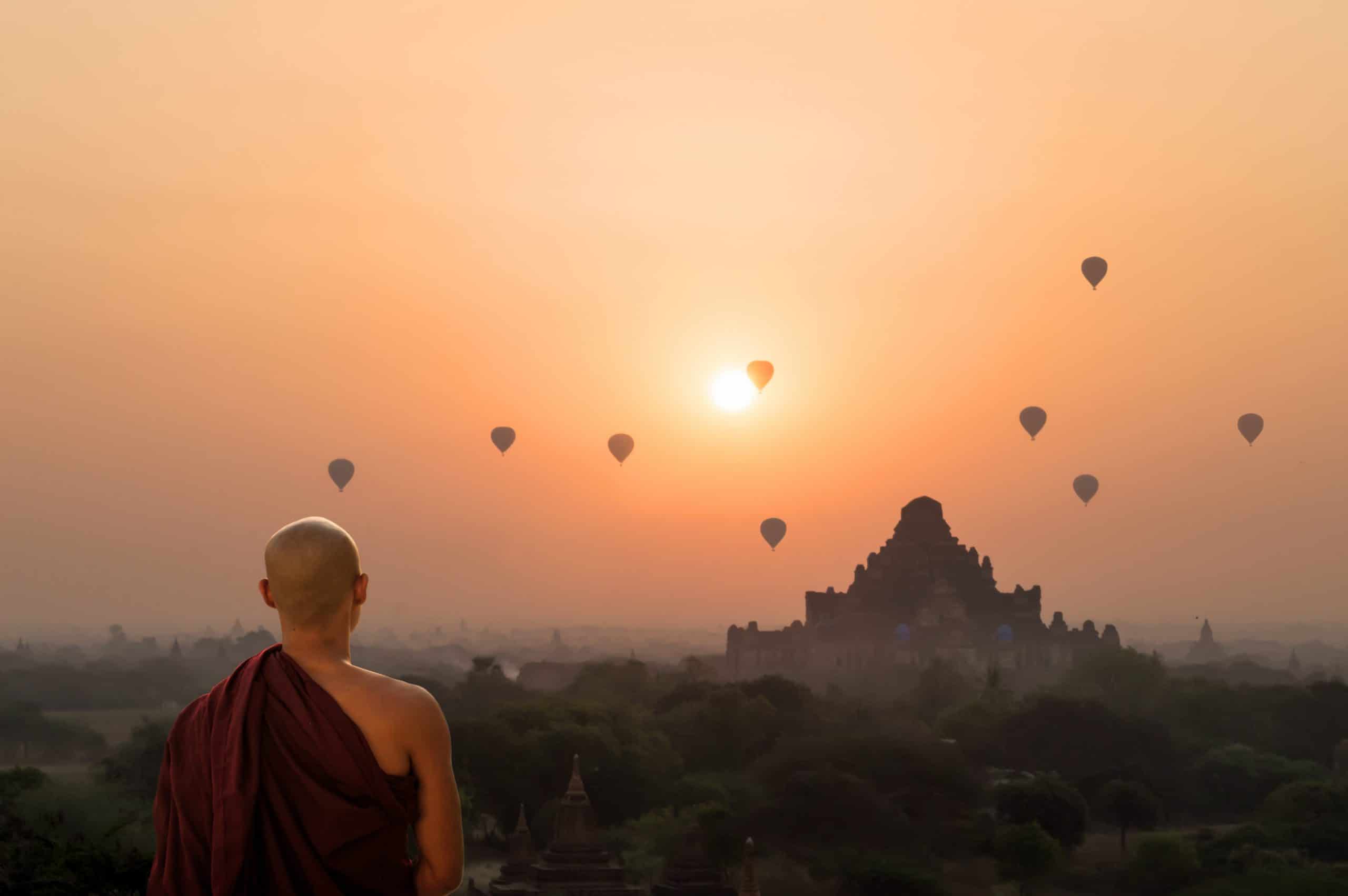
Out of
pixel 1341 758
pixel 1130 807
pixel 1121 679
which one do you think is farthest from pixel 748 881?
pixel 1121 679

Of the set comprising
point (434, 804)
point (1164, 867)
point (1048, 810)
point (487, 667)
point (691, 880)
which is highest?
point (487, 667)

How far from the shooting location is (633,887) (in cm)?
5475

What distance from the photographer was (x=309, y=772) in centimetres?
432

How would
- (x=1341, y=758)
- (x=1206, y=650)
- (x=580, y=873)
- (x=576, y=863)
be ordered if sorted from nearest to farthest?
(x=576, y=863) < (x=580, y=873) < (x=1341, y=758) < (x=1206, y=650)

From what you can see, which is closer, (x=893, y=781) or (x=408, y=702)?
(x=408, y=702)

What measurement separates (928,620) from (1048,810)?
57326 mm

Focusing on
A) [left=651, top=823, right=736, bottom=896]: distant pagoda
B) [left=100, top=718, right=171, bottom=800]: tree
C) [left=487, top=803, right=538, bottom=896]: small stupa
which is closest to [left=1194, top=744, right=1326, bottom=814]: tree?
[left=651, top=823, right=736, bottom=896]: distant pagoda

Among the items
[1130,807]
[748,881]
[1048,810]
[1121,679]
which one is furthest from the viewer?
[1121,679]

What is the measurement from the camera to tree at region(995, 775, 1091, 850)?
7219 centimetres

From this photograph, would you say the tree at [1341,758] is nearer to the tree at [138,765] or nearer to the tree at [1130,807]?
the tree at [1130,807]

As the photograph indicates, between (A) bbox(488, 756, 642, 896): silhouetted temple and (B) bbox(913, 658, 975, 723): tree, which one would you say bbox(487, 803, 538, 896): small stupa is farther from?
(B) bbox(913, 658, 975, 723): tree

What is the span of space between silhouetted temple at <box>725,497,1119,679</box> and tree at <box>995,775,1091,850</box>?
174 ft

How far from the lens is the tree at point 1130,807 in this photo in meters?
77.9

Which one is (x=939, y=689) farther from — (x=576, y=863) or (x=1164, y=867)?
(x=576, y=863)
